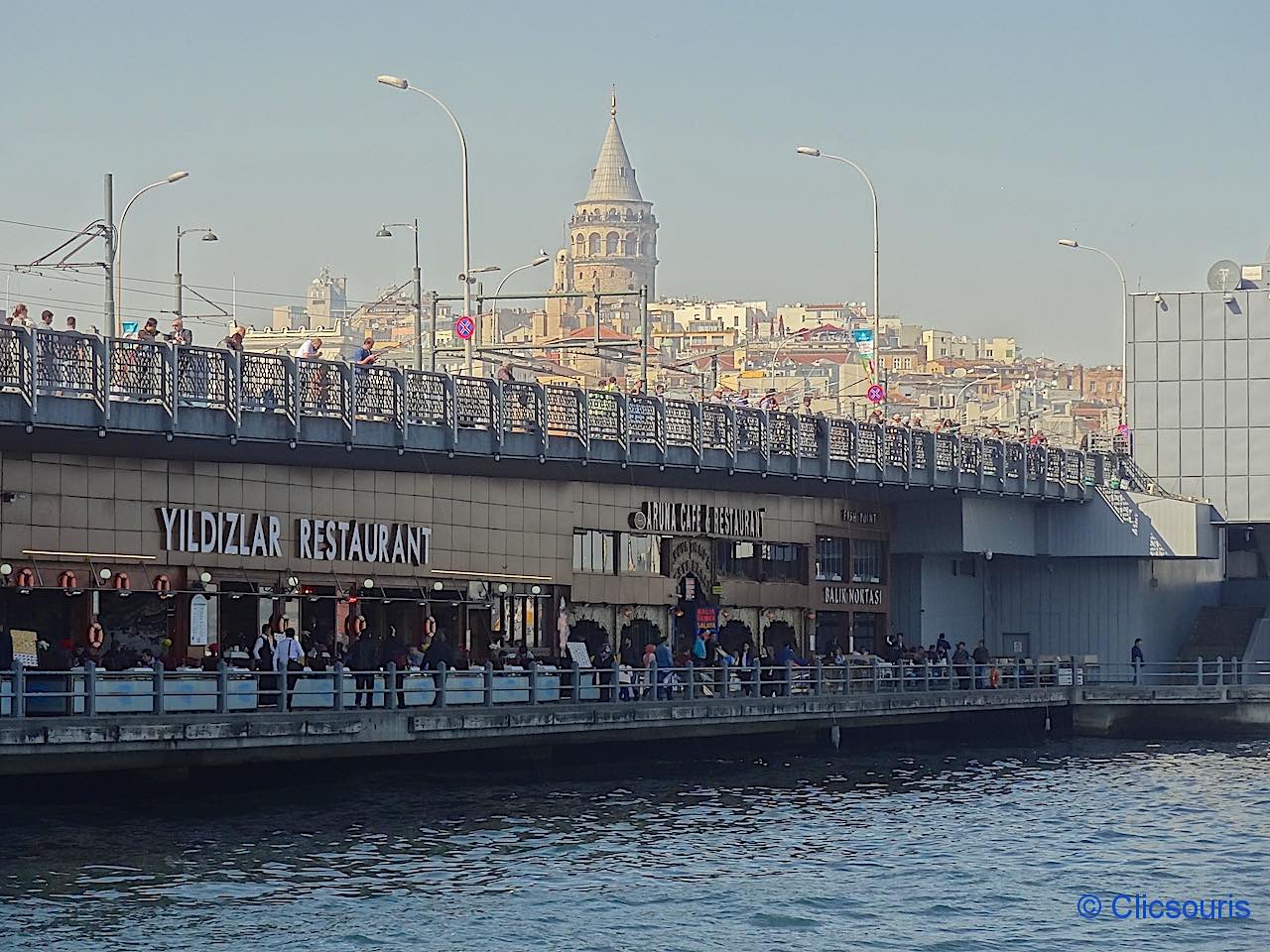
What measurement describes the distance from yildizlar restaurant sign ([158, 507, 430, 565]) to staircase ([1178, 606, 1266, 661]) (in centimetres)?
2817

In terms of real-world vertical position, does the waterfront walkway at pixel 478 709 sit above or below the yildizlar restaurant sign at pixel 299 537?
below

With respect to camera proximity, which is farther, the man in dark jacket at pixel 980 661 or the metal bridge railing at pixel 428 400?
the man in dark jacket at pixel 980 661

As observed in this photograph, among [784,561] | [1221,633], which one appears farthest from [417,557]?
[1221,633]

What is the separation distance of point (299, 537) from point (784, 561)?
17560 mm

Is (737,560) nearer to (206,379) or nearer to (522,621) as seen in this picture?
(522,621)

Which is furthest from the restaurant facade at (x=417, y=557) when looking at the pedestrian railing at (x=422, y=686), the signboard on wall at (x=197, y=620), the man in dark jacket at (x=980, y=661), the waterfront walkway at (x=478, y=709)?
the waterfront walkway at (x=478, y=709)

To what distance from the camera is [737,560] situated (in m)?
58.8

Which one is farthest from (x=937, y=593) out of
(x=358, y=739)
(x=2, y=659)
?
(x=2, y=659)

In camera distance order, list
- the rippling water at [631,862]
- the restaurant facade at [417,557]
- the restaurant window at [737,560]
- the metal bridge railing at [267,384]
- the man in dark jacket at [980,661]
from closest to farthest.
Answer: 1. the rippling water at [631,862]
2. the metal bridge railing at [267,384]
3. the restaurant facade at [417,557]
4. the man in dark jacket at [980,661]
5. the restaurant window at [737,560]

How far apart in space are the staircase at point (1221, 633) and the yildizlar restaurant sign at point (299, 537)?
92.4 feet

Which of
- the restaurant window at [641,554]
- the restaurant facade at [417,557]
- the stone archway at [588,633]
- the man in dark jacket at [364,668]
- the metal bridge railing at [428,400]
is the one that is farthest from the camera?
the restaurant window at [641,554]

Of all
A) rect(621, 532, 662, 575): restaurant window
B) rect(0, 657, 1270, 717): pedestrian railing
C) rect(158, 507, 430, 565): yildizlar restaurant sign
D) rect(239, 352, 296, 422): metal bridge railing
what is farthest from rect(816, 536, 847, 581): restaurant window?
rect(239, 352, 296, 422): metal bridge railing

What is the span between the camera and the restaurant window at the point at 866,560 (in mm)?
62656

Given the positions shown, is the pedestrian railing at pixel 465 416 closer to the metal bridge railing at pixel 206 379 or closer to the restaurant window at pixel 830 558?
the metal bridge railing at pixel 206 379
